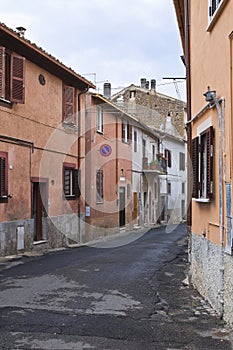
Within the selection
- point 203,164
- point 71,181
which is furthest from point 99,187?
point 203,164

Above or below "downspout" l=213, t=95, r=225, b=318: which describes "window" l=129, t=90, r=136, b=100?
above

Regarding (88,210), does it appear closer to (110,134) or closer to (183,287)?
(110,134)

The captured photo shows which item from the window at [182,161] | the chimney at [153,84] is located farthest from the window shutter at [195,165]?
the window at [182,161]

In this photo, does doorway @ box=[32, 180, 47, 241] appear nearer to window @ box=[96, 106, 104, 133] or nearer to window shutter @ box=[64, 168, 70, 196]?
window shutter @ box=[64, 168, 70, 196]

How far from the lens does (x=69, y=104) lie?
62.8ft

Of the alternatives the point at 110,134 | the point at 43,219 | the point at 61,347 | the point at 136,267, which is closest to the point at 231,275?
the point at 61,347

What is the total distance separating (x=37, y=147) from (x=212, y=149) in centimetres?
977

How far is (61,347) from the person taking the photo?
553cm

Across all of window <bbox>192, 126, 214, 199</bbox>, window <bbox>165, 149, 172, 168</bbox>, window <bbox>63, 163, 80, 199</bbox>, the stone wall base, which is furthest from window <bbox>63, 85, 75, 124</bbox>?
window <bbox>165, 149, 172, 168</bbox>

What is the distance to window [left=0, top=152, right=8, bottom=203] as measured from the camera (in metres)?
14.0

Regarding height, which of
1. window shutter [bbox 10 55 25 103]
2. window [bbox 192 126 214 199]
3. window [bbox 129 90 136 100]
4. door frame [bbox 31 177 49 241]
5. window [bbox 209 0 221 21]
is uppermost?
window [bbox 129 90 136 100]

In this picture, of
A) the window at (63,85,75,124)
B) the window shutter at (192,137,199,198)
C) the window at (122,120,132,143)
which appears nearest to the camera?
the window shutter at (192,137,199,198)

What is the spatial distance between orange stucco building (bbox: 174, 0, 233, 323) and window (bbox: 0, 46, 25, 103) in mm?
6096

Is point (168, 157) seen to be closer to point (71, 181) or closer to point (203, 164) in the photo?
point (71, 181)
